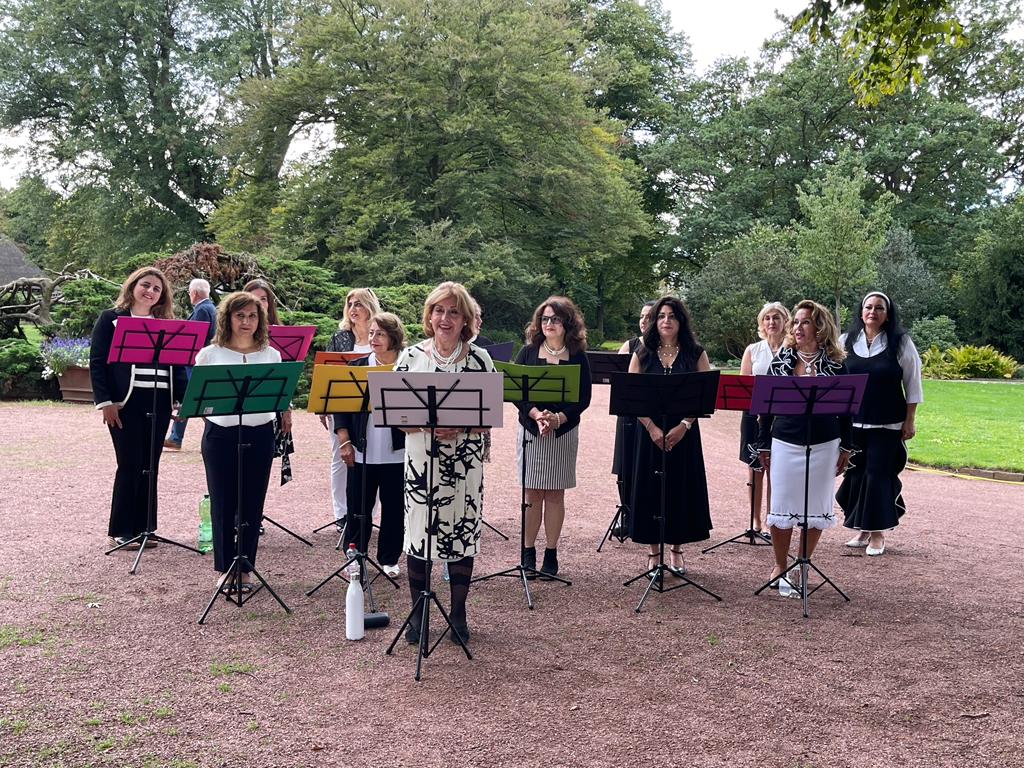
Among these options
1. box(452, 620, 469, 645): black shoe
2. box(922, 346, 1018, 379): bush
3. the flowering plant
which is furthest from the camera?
box(922, 346, 1018, 379): bush

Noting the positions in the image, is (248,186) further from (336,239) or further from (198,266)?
(198,266)

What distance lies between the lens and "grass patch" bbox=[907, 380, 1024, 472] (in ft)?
45.9

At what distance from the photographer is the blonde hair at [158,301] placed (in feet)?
24.0

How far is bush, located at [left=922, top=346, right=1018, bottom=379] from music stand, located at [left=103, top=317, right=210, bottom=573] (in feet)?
89.9

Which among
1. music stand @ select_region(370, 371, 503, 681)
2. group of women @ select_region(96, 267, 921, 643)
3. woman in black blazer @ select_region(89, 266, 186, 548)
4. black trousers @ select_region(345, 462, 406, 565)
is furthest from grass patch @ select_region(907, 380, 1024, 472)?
woman in black blazer @ select_region(89, 266, 186, 548)

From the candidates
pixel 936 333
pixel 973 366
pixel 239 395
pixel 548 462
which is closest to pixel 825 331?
pixel 548 462

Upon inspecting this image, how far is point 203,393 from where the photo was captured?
560cm

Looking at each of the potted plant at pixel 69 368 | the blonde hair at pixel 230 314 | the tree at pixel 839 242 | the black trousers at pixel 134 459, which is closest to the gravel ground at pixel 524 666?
the black trousers at pixel 134 459

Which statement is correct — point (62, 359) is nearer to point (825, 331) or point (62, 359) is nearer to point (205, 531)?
point (205, 531)

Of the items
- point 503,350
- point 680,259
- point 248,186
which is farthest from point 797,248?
point 503,350

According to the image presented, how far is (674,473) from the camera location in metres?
6.71

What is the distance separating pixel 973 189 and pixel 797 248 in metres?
12.9

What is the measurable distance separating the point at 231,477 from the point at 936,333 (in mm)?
32053

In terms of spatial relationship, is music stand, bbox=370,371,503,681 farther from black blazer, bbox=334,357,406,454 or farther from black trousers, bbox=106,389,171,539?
black trousers, bbox=106,389,171,539
